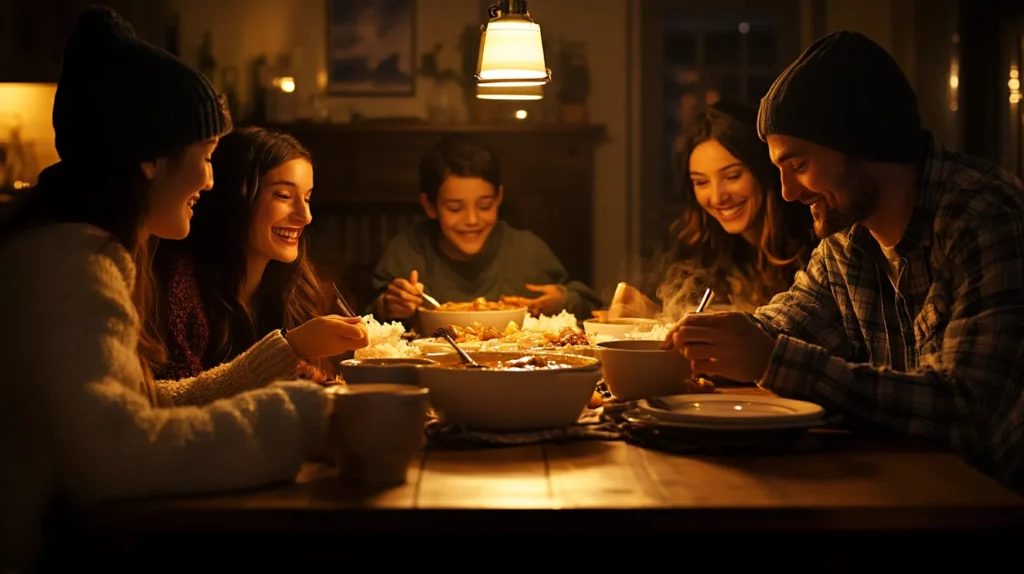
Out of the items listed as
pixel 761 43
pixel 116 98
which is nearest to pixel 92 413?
pixel 116 98

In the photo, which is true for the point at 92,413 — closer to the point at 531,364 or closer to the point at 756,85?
the point at 531,364

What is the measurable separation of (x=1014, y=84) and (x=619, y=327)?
3.80 meters

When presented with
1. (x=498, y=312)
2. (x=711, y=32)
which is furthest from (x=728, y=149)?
(x=711, y=32)

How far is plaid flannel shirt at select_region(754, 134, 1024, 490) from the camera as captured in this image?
5.34ft

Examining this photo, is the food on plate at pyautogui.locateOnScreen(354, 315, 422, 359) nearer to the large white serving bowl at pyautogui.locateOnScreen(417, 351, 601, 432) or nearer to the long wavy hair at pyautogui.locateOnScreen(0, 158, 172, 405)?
the large white serving bowl at pyautogui.locateOnScreen(417, 351, 601, 432)

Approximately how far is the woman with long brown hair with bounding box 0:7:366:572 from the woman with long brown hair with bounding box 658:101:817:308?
7.23 ft

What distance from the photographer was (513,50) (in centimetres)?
284

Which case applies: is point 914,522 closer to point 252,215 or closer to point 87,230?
point 87,230

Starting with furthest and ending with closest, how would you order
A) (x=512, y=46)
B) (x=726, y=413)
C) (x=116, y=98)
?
(x=512, y=46)
(x=726, y=413)
(x=116, y=98)

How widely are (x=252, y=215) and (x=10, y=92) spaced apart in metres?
2.90

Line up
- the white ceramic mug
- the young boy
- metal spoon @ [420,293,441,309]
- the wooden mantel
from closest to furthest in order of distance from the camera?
1. the white ceramic mug
2. metal spoon @ [420,293,441,309]
3. the young boy
4. the wooden mantel

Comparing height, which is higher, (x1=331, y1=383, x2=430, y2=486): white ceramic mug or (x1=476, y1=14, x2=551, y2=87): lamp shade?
(x1=476, y1=14, x2=551, y2=87): lamp shade

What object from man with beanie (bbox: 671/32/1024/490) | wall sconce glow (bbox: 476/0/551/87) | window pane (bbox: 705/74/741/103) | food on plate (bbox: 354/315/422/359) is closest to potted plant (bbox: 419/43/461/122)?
window pane (bbox: 705/74/741/103)

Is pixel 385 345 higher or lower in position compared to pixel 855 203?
lower
